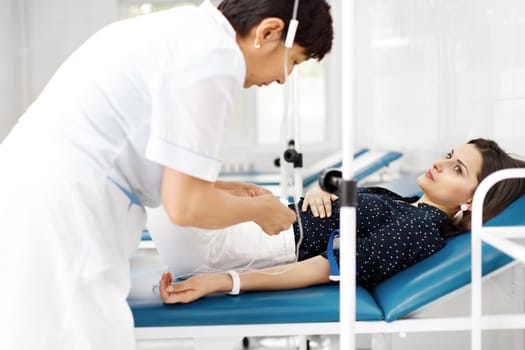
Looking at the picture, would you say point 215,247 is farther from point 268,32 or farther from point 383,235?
point 268,32

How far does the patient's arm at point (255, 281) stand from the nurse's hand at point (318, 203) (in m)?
0.26

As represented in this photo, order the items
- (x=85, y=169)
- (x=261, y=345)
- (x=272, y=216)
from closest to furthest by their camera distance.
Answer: (x=85, y=169)
(x=272, y=216)
(x=261, y=345)

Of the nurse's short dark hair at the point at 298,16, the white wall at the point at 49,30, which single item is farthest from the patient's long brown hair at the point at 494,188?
the white wall at the point at 49,30

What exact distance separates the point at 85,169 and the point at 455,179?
123cm

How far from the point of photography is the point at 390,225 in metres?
1.87

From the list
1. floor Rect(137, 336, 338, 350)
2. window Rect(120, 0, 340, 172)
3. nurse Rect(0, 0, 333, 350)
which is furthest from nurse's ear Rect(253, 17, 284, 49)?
window Rect(120, 0, 340, 172)

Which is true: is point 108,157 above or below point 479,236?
above

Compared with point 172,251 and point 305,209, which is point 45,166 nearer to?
point 172,251

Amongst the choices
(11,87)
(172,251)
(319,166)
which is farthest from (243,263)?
(11,87)

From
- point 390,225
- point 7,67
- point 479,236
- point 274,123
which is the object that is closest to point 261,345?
point 390,225

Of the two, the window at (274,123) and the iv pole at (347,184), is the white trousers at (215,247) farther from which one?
the window at (274,123)

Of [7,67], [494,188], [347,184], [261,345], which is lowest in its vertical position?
[261,345]

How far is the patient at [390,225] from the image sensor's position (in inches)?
66.7

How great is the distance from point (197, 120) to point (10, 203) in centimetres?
40
